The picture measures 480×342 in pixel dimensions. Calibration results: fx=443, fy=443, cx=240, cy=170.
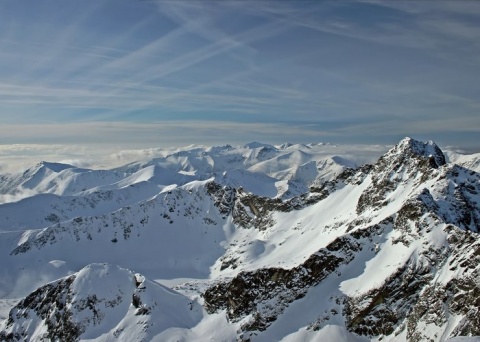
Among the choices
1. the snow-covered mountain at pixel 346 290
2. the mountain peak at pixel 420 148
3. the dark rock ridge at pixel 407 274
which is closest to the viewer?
the dark rock ridge at pixel 407 274

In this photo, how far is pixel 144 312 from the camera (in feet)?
399

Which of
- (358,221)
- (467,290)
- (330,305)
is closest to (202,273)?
(358,221)

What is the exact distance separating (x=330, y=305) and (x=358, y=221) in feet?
121

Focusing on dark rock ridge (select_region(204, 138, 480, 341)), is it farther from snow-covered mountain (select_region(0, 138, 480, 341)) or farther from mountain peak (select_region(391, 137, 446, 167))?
mountain peak (select_region(391, 137, 446, 167))

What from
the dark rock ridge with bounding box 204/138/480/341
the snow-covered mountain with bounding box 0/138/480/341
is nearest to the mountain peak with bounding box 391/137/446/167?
the snow-covered mountain with bounding box 0/138/480/341

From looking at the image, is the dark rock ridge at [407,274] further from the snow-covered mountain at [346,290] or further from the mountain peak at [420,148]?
the mountain peak at [420,148]

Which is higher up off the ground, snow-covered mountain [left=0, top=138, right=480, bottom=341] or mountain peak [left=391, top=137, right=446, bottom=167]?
mountain peak [left=391, top=137, right=446, bottom=167]

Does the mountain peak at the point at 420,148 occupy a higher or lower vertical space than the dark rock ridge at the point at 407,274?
higher

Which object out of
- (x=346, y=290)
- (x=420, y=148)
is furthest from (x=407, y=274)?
(x=420, y=148)

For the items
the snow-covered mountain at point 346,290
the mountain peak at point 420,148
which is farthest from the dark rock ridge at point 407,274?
the mountain peak at point 420,148

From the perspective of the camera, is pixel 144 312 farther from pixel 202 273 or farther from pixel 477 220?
pixel 477 220

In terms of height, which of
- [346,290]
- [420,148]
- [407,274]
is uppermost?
[420,148]

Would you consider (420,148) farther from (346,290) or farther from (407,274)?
(346,290)

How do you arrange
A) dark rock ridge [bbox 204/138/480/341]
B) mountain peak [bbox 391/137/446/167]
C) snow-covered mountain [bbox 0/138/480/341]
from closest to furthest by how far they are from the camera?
dark rock ridge [bbox 204/138/480/341]
snow-covered mountain [bbox 0/138/480/341]
mountain peak [bbox 391/137/446/167]
